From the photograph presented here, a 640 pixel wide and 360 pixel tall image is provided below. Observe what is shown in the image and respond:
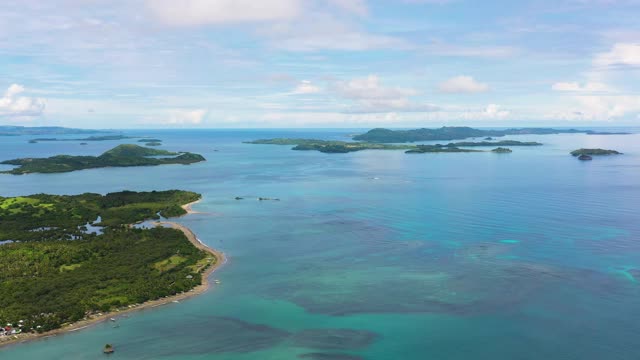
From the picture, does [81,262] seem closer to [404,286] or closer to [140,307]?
[140,307]

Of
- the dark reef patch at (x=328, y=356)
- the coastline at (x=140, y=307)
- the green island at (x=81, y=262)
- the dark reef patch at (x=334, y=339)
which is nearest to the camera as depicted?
the dark reef patch at (x=328, y=356)

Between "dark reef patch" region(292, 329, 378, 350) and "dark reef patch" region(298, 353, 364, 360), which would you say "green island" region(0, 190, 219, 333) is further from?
"dark reef patch" region(298, 353, 364, 360)

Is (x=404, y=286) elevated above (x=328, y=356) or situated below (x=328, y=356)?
above

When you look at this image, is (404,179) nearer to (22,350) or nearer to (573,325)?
(573,325)

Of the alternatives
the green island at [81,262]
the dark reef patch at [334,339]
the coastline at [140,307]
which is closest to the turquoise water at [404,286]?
the dark reef patch at [334,339]

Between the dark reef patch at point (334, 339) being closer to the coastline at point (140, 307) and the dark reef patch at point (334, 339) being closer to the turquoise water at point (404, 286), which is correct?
the turquoise water at point (404, 286)

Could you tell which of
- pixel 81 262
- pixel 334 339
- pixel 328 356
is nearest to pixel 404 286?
pixel 334 339

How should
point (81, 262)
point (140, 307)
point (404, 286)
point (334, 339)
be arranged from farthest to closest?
point (81, 262)
point (404, 286)
point (140, 307)
point (334, 339)
